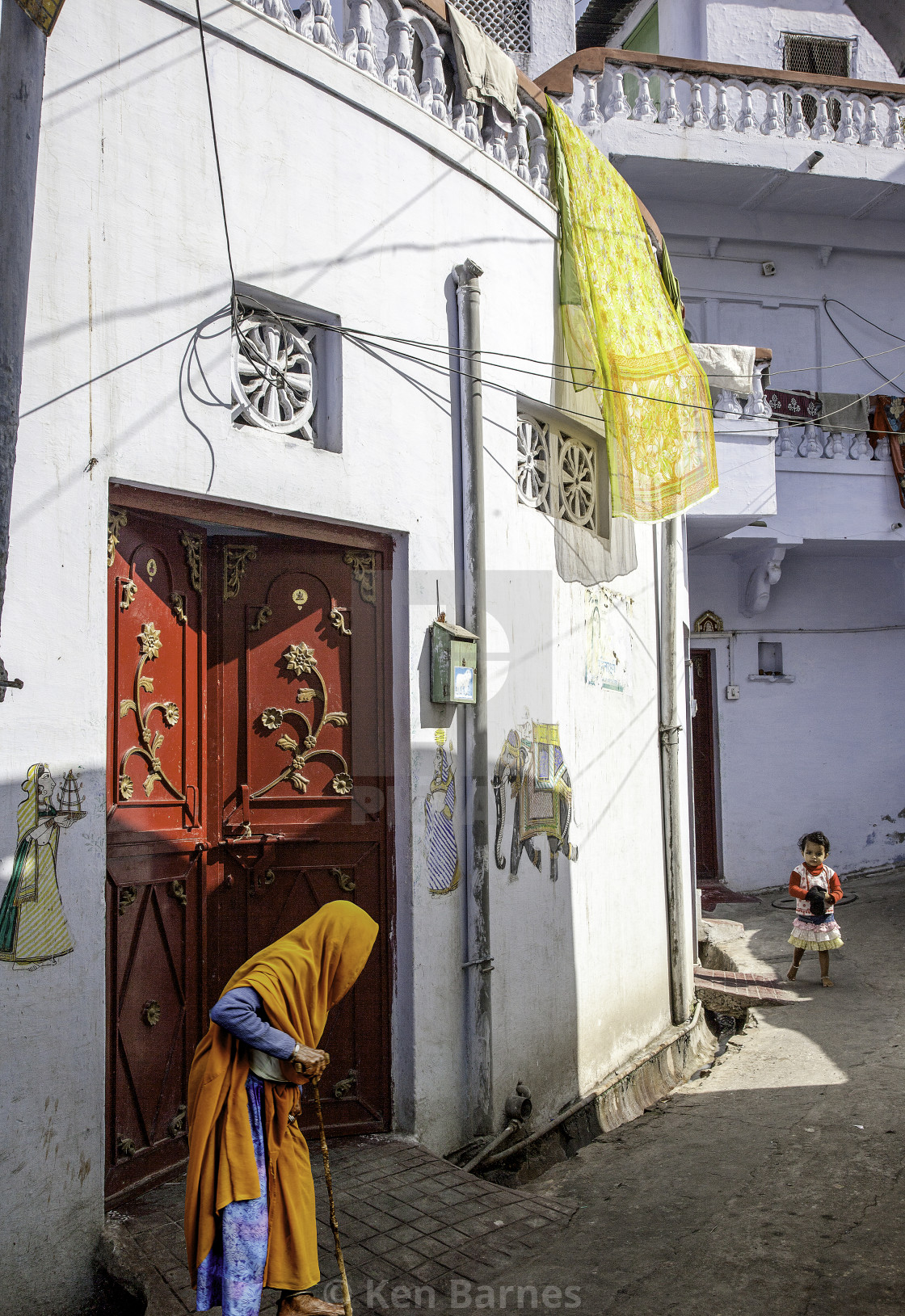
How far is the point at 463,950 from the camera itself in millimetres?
5281

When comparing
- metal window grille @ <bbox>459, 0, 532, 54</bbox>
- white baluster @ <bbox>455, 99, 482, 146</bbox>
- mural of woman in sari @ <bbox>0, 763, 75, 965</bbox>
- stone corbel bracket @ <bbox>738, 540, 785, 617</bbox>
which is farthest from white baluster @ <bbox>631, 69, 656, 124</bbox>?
mural of woman in sari @ <bbox>0, 763, 75, 965</bbox>

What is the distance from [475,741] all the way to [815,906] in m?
4.62

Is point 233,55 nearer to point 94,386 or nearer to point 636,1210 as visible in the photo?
point 94,386

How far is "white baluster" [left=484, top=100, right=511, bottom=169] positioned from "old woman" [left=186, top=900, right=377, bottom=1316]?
15.0 ft

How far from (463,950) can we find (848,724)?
31.8 feet

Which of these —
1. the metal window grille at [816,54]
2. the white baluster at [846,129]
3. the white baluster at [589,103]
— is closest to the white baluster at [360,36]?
the white baluster at [589,103]

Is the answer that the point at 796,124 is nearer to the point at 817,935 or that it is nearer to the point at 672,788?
the point at 672,788

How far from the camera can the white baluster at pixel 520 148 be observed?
6.10 m

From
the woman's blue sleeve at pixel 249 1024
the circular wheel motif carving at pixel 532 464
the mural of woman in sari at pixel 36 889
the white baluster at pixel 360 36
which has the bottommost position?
the woman's blue sleeve at pixel 249 1024

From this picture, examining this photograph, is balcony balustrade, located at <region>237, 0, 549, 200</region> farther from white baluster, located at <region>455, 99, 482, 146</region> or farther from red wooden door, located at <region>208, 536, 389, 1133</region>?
red wooden door, located at <region>208, 536, 389, 1133</region>

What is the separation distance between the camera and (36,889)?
3.61 metres

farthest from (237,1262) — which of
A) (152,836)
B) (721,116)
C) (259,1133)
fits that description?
(721,116)

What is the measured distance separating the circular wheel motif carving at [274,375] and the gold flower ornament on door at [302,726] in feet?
3.49

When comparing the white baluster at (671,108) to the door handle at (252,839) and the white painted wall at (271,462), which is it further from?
the door handle at (252,839)
